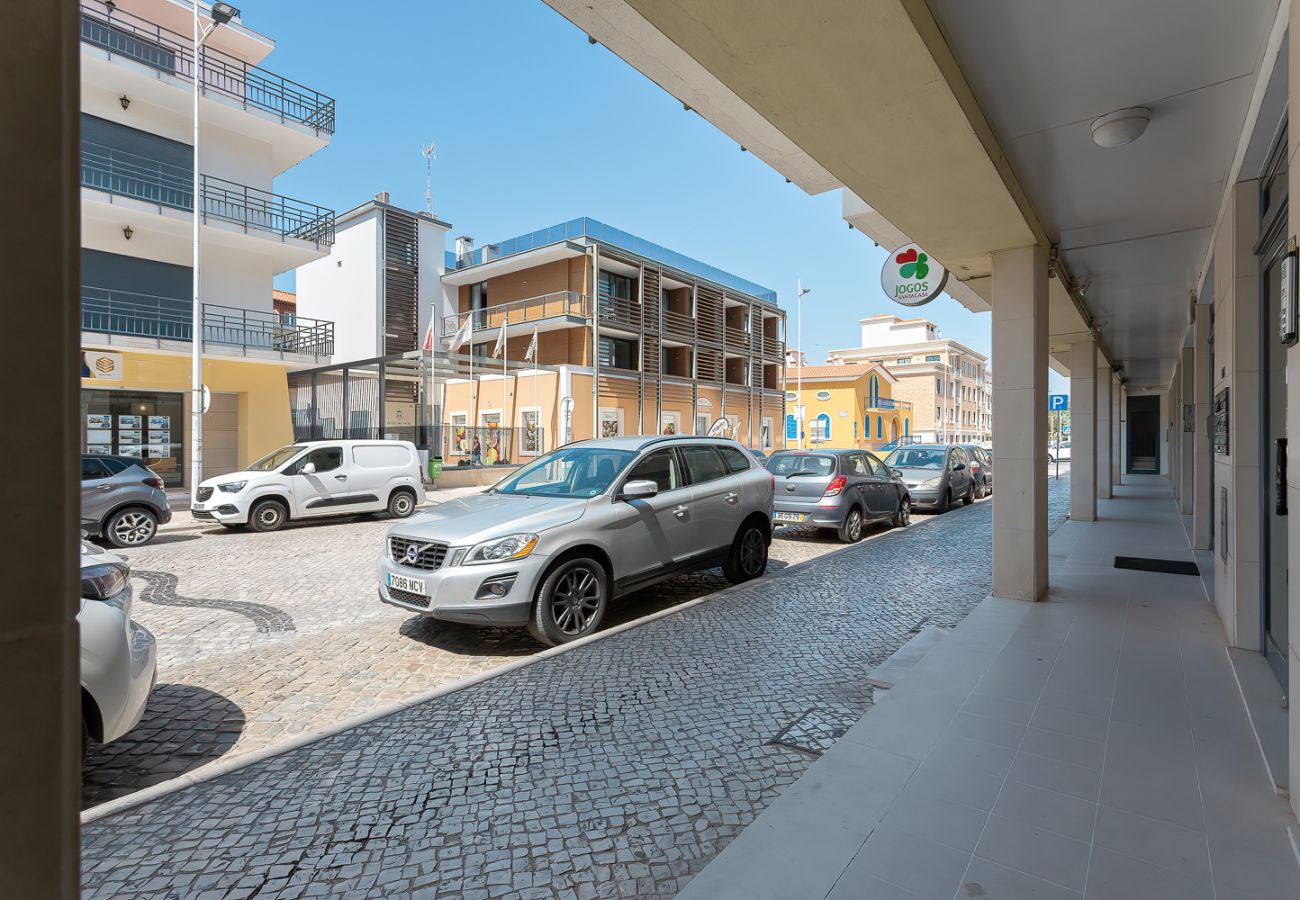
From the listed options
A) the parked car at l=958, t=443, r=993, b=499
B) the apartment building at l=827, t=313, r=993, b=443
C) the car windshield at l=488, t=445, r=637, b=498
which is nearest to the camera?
the car windshield at l=488, t=445, r=637, b=498

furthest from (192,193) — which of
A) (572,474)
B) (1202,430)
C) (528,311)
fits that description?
(1202,430)

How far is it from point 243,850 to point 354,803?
457 mm

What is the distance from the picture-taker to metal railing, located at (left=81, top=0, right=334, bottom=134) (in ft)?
55.0

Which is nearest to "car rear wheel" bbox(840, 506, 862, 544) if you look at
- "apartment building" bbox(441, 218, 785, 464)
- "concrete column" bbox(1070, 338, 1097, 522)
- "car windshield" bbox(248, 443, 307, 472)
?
"concrete column" bbox(1070, 338, 1097, 522)

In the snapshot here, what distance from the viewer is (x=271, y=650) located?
5359 mm

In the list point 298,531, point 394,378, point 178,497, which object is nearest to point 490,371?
point 394,378

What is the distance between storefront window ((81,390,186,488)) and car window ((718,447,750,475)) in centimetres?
1569

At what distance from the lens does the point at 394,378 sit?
75.4 ft

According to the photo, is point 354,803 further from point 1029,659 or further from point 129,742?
point 1029,659

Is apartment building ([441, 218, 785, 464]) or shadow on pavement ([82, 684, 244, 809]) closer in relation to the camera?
shadow on pavement ([82, 684, 244, 809])

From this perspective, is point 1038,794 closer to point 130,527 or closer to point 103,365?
point 130,527

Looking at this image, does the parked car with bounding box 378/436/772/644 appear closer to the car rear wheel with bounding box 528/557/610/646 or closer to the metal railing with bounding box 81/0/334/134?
the car rear wheel with bounding box 528/557/610/646

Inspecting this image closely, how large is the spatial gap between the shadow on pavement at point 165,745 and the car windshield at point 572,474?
9.73 feet

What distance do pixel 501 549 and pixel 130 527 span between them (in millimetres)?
8790
